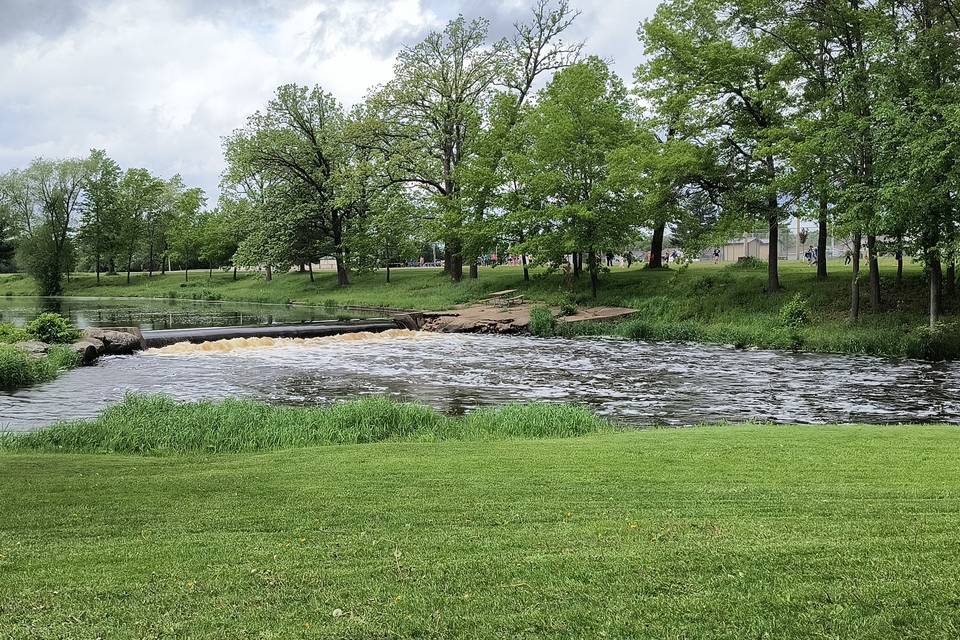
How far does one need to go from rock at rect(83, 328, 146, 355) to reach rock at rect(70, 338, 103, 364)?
1016mm

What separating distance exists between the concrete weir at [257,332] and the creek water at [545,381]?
1.68m

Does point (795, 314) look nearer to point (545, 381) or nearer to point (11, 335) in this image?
point (545, 381)

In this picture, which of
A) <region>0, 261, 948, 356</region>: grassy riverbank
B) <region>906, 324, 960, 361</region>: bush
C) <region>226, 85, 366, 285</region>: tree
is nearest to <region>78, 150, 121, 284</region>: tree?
<region>226, 85, 366, 285</region>: tree

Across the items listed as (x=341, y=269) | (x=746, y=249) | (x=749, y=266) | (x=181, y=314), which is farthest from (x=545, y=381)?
(x=746, y=249)

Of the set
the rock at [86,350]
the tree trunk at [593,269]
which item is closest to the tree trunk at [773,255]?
the tree trunk at [593,269]

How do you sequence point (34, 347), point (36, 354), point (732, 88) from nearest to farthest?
1. point (36, 354)
2. point (34, 347)
3. point (732, 88)

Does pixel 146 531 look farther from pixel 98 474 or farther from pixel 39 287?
pixel 39 287

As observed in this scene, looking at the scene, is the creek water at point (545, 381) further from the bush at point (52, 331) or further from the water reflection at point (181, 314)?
the water reflection at point (181, 314)

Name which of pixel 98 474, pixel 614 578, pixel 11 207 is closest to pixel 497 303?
pixel 98 474

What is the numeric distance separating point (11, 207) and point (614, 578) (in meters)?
89.9

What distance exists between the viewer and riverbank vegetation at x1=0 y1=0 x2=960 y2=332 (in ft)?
72.4

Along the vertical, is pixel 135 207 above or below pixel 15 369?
above

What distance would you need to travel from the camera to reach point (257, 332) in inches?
1179

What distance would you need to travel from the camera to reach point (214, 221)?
7462 centimetres
